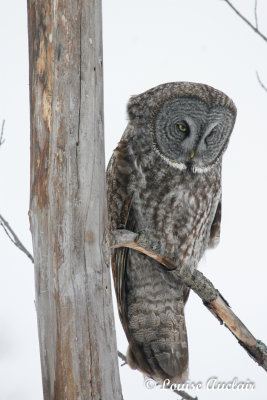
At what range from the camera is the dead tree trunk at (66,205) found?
2.05m

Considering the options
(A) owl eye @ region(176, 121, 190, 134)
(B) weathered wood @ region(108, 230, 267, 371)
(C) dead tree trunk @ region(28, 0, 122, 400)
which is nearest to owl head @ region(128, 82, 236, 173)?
(A) owl eye @ region(176, 121, 190, 134)

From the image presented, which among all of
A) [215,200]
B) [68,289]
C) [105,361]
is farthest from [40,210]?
[215,200]

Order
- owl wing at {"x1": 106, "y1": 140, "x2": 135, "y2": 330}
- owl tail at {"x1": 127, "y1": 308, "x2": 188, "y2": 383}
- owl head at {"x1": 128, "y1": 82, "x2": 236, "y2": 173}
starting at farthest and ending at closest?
owl tail at {"x1": 127, "y1": 308, "x2": 188, "y2": 383}
owl head at {"x1": 128, "y1": 82, "x2": 236, "y2": 173}
owl wing at {"x1": 106, "y1": 140, "x2": 135, "y2": 330}

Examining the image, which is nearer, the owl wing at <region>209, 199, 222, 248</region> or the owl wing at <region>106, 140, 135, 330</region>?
the owl wing at <region>106, 140, 135, 330</region>

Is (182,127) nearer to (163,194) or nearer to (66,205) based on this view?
(163,194)

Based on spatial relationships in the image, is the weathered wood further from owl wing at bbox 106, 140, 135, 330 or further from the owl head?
the owl head

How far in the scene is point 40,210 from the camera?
2.08 metres

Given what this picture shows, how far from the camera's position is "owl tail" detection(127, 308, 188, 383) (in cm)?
329

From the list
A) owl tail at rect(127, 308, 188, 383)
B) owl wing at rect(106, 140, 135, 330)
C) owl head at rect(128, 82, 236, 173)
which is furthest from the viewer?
owl tail at rect(127, 308, 188, 383)

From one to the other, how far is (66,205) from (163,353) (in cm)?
167

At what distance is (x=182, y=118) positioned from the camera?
314 cm

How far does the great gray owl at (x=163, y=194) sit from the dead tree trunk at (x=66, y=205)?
3.09 feet

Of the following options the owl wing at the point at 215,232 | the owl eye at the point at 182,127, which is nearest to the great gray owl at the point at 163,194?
the owl eye at the point at 182,127

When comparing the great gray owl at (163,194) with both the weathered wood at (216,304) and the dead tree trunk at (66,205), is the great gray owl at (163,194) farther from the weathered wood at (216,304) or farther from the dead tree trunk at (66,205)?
the dead tree trunk at (66,205)
